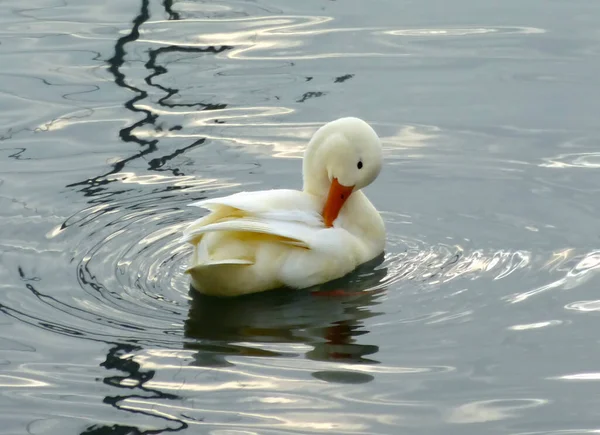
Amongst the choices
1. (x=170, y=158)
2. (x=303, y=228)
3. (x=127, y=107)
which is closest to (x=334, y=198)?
(x=303, y=228)

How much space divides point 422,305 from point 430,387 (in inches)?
34.9

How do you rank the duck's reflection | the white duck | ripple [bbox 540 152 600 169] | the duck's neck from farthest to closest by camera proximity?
ripple [bbox 540 152 600 169] → the duck's neck → the white duck → the duck's reflection

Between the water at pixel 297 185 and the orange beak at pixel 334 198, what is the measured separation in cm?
40

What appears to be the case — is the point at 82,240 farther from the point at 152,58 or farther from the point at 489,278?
the point at 152,58

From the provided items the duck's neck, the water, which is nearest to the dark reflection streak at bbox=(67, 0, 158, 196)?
the water

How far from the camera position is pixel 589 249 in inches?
287

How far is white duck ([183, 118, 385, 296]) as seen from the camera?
670 centimetres

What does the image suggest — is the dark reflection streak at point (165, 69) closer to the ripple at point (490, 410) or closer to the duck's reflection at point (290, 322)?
the duck's reflection at point (290, 322)

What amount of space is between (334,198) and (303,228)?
0.45 m

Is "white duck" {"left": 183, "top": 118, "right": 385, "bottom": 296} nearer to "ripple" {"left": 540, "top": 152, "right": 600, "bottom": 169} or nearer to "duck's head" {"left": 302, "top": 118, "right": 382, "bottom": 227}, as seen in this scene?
"duck's head" {"left": 302, "top": 118, "right": 382, "bottom": 227}

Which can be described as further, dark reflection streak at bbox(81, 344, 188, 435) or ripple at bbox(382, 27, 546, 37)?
ripple at bbox(382, 27, 546, 37)

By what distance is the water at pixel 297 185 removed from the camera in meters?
5.76

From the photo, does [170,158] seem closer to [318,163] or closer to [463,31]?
[318,163]

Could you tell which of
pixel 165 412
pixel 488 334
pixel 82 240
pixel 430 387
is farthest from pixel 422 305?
pixel 82 240
